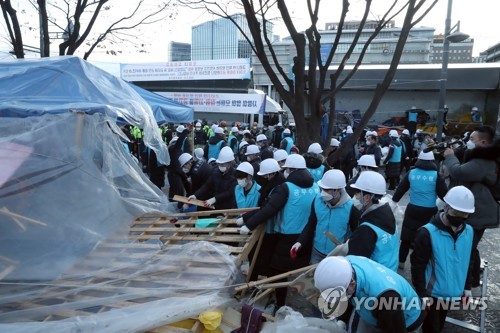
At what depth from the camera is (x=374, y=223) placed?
2771 mm

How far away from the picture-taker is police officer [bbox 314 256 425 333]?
6.67 ft

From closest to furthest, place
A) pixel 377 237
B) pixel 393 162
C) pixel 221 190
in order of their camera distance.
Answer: pixel 377 237 < pixel 221 190 < pixel 393 162

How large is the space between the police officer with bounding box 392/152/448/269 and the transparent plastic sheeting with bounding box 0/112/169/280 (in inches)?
137

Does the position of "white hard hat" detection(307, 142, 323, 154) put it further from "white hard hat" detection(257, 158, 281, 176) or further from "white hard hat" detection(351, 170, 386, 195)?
"white hard hat" detection(351, 170, 386, 195)

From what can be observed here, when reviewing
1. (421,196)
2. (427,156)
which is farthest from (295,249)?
(427,156)

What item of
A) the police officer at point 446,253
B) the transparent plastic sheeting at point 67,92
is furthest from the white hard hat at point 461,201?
the transparent plastic sheeting at point 67,92

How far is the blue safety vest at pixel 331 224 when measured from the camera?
11.0ft

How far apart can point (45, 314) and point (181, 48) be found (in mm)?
18465

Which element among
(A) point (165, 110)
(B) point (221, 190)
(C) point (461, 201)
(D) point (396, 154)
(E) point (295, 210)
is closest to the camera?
(C) point (461, 201)

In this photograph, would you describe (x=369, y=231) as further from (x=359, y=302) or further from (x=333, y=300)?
(x=333, y=300)

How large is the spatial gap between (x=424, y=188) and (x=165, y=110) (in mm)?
5725

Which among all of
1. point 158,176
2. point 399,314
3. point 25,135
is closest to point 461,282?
point 399,314

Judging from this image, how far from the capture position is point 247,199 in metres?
4.53

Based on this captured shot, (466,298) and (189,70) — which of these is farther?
(189,70)
